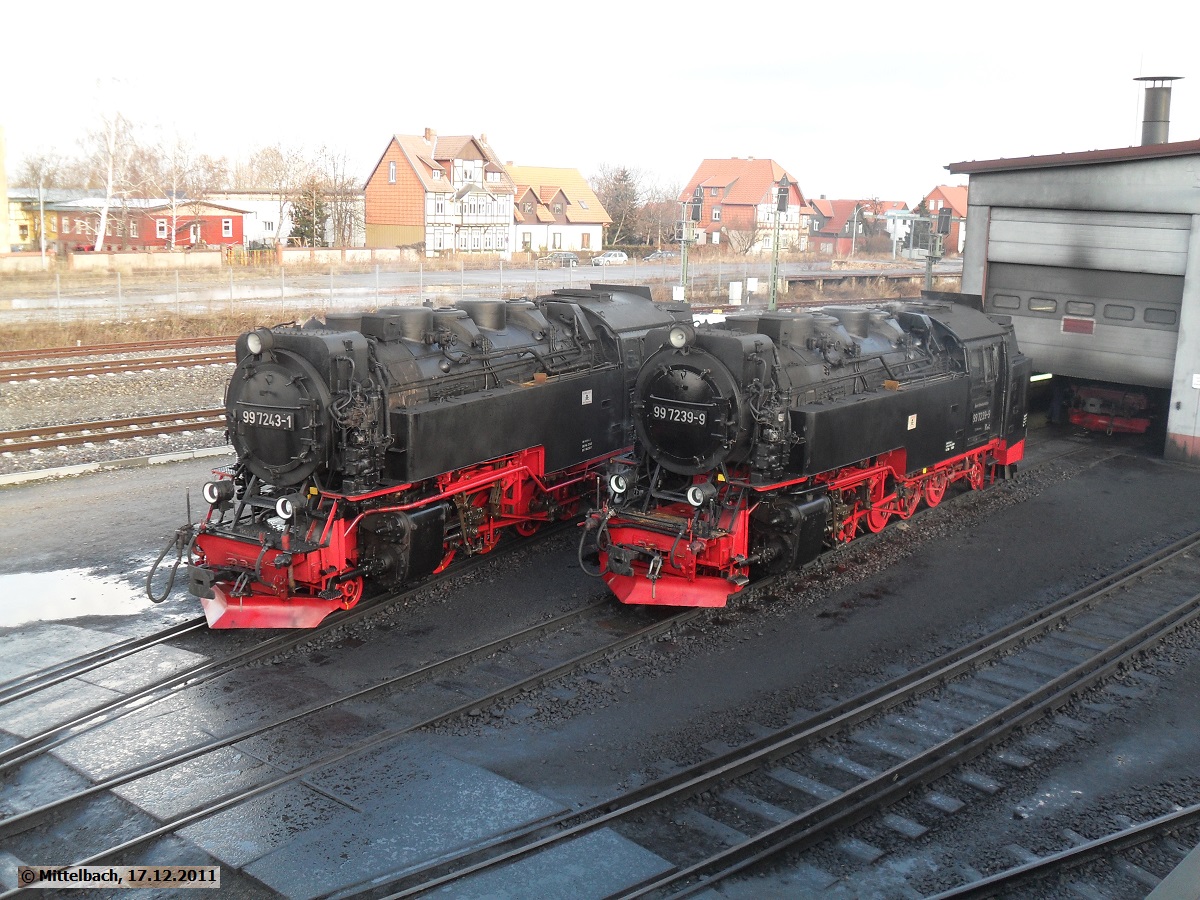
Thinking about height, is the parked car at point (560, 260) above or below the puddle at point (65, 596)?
above

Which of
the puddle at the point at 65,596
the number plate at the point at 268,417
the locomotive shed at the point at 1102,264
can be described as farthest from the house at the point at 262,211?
the number plate at the point at 268,417

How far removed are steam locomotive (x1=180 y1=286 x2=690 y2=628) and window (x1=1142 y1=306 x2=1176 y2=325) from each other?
12.2 meters

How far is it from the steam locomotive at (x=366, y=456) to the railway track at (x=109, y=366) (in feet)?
40.6

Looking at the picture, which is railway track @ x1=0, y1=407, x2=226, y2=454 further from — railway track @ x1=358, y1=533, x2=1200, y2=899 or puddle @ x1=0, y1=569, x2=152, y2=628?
railway track @ x1=358, y1=533, x2=1200, y2=899

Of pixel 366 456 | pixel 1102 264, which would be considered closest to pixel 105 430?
pixel 366 456

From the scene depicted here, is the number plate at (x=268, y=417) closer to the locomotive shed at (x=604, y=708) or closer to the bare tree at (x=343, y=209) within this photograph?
the locomotive shed at (x=604, y=708)

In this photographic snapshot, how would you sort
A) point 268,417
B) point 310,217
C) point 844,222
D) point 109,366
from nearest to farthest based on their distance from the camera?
point 268,417 < point 109,366 < point 310,217 < point 844,222

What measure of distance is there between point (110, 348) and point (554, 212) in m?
46.2

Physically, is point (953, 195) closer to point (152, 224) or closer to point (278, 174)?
point (278, 174)

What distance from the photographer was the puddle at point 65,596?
422 inches

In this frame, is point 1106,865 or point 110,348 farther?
point 110,348

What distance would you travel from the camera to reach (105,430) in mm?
17953

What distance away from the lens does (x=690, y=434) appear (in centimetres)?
1125

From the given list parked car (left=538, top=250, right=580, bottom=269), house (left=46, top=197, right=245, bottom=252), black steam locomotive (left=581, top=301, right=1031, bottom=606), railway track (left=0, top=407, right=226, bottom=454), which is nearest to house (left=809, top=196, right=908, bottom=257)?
parked car (left=538, top=250, right=580, bottom=269)
